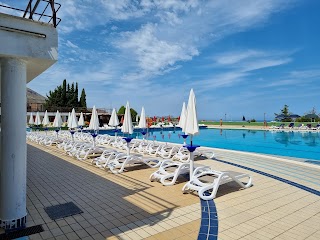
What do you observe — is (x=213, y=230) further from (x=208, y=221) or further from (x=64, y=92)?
(x=64, y=92)

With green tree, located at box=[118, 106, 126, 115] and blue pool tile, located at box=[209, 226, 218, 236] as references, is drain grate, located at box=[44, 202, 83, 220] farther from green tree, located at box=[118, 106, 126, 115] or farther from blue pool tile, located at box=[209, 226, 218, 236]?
green tree, located at box=[118, 106, 126, 115]

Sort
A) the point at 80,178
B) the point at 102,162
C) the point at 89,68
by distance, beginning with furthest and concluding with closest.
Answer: the point at 89,68
the point at 102,162
the point at 80,178

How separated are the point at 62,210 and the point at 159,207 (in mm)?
1873

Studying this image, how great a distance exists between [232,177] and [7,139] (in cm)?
481

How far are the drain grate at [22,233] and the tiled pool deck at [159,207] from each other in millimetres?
119

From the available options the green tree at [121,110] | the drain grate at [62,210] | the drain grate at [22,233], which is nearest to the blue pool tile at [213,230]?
the drain grate at [62,210]

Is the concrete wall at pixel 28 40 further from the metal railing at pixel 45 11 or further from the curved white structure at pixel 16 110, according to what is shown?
the metal railing at pixel 45 11

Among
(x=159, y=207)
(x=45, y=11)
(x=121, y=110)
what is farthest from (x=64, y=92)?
(x=159, y=207)

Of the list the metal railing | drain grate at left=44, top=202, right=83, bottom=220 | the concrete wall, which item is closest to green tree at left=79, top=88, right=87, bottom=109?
drain grate at left=44, top=202, right=83, bottom=220

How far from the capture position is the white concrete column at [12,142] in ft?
12.0

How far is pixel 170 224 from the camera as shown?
12.7 feet

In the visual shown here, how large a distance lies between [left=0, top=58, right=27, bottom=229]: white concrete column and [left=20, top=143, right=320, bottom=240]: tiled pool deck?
1.34 ft

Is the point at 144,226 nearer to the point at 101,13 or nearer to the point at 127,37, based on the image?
the point at 101,13

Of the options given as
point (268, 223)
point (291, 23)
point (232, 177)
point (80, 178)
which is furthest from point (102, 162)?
point (291, 23)
